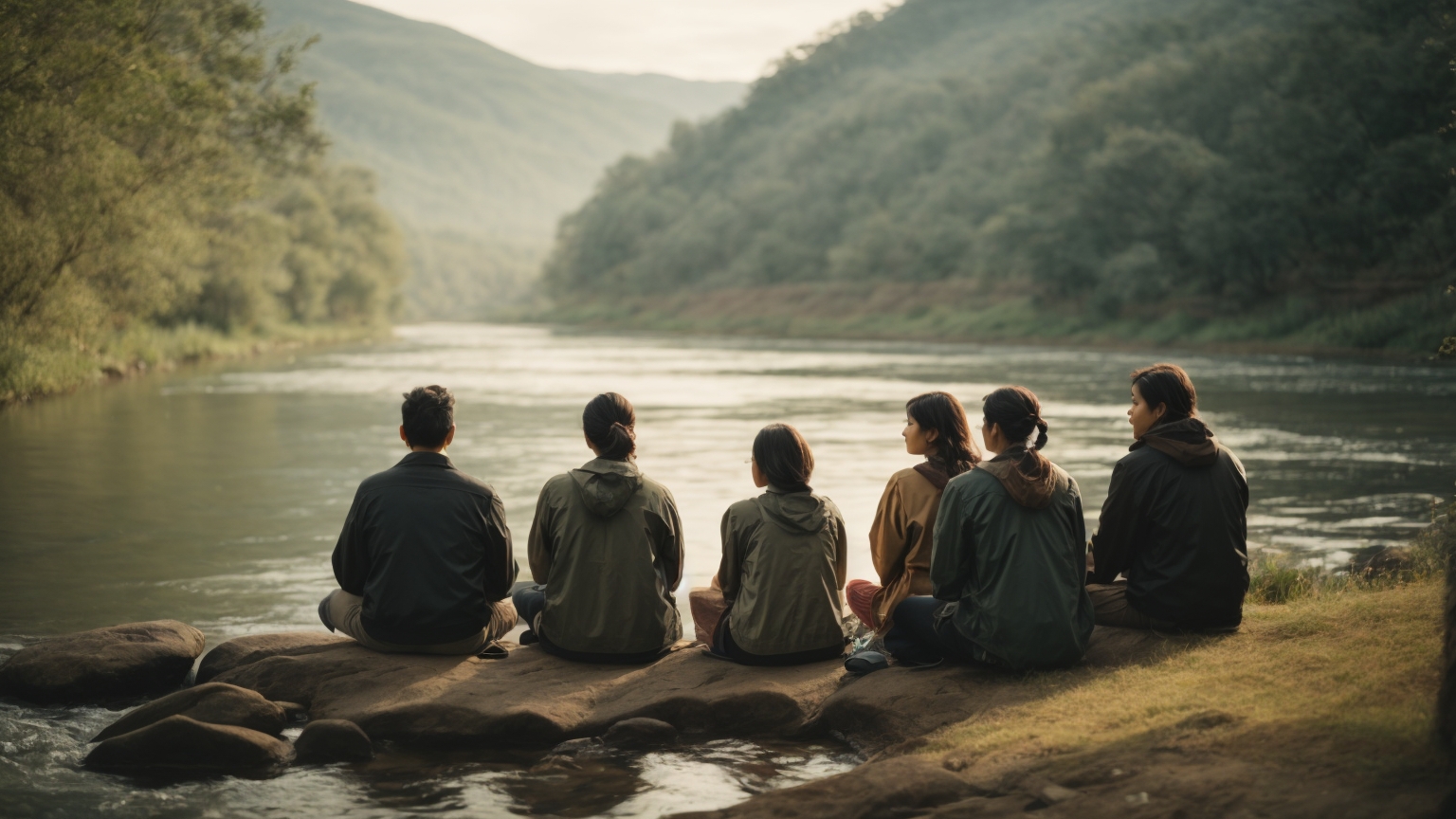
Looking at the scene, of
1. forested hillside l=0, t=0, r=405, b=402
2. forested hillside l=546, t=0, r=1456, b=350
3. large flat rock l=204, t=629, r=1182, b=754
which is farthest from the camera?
forested hillside l=546, t=0, r=1456, b=350

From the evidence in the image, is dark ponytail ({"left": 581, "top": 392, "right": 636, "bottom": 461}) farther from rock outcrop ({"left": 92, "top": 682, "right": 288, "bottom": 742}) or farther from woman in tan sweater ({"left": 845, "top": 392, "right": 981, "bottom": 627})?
rock outcrop ({"left": 92, "top": 682, "right": 288, "bottom": 742})

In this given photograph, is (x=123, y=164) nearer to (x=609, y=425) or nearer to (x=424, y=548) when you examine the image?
(x=424, y=548)

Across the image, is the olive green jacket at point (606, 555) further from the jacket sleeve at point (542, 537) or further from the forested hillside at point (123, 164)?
the forested hillside at point (123, 164)

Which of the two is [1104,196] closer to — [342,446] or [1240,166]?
[1240,166]

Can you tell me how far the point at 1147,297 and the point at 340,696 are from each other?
55.8m

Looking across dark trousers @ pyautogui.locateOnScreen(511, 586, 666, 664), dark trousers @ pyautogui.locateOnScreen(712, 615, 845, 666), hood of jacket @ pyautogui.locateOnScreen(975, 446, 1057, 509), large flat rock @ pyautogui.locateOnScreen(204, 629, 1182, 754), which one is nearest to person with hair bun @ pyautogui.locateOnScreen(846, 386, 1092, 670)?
hood of jacket @ pyautogui.locateOnScreen(975, 446, 1057, 509)

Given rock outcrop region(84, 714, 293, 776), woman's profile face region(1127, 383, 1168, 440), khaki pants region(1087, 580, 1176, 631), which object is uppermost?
woman's profile face region(1127, 383, 1168, 440)

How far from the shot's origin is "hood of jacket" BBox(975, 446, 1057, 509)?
230 inches

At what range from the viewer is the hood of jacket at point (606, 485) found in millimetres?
6590

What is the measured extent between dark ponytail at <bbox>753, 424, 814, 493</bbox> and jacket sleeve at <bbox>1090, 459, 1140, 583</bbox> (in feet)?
5.10

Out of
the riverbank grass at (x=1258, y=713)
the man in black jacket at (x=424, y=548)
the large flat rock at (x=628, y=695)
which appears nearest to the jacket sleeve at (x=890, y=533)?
the large flat rock at (x=628, y=695)

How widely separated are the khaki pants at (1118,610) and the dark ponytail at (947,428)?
112 centimetres

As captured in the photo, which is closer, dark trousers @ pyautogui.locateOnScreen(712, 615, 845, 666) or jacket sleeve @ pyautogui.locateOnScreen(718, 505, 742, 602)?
jacket sleeve @ pyautogui.locateOnScreen(718, 505, 742, 602)

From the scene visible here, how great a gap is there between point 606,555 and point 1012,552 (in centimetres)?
215
